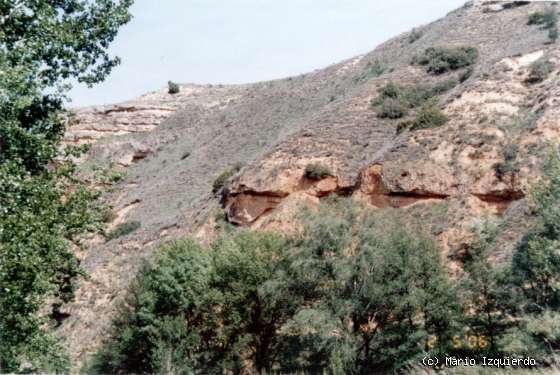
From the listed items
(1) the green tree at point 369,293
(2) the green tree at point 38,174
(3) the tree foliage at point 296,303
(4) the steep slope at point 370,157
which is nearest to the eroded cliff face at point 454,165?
(4) the steep slope at point 370,157

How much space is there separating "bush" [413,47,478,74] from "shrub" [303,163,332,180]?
1250cm

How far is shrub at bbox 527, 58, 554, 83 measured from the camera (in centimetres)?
2697

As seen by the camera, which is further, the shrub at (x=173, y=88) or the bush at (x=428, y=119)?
the shrub at (x=173, y=88)

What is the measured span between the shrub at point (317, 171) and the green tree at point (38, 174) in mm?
19031

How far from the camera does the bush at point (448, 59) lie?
35.2m

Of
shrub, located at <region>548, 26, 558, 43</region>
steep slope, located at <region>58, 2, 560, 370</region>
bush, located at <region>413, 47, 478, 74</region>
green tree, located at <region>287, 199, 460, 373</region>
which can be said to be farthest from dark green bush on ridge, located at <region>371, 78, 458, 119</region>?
green tree, located at <region>287, 199, 460, 373</region>

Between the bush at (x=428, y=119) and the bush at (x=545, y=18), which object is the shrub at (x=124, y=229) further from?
the bush at (x=545, y=18)

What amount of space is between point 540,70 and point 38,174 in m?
25.4

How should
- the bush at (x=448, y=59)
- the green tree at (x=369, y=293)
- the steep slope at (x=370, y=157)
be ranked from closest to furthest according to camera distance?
1. the green tree at (x=369, y=293)
2. the steep slope at (x=370, y=157)
3. the bush at (x=448, y=59)

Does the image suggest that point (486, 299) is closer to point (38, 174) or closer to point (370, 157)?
point (38, 174)

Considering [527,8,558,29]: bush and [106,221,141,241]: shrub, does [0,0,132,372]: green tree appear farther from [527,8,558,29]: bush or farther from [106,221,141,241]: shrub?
[527,8,558,29]: bush

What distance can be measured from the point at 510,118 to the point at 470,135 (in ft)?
6.47

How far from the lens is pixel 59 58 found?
8625 millimetres

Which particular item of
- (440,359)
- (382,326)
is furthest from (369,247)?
(440,359)
